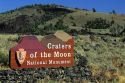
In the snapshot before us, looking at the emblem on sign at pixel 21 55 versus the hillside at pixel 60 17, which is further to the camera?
the hillside at pixel 60 17

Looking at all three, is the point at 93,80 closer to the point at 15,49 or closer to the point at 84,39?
the point at 15,49

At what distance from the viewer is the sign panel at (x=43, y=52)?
23.3 m

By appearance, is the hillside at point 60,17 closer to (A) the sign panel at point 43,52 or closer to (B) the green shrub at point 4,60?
(B) the green shrub at point 4,60

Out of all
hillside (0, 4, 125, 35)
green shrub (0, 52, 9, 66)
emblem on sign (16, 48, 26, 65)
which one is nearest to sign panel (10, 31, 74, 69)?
emblem on sign (16, 48, 26, 65)

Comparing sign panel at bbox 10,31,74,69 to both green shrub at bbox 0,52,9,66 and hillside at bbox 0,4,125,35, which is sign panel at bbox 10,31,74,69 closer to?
green shrub at bbox 0,52,9,66

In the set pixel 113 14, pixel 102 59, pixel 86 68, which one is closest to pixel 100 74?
pixel 86 68

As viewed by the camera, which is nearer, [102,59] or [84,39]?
[102,59]

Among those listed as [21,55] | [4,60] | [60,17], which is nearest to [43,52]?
[21,55]

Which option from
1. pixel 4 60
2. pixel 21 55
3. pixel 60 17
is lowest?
pixel 4 60

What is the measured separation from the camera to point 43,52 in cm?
2402

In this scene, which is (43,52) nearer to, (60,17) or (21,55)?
(21,55)

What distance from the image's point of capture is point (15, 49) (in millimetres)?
23172

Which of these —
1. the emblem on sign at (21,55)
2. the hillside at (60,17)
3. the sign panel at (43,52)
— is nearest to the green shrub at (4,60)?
the sign panel at (43,52)

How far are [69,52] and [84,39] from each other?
20381mm
